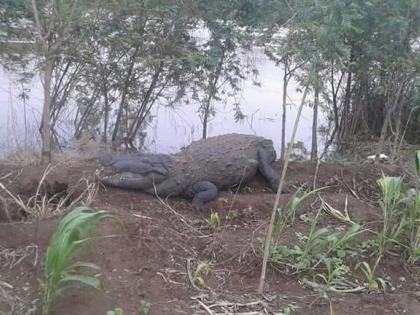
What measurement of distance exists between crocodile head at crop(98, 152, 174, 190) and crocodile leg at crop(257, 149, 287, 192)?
3.15ft

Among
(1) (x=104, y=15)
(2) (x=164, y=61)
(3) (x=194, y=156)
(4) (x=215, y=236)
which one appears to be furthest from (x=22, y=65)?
(4) (x=215, y=236)

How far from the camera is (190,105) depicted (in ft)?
29.8

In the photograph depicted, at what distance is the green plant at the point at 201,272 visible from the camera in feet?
11.8

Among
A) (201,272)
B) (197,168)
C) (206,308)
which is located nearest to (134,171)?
(197,168)

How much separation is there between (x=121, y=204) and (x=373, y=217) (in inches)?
78.1

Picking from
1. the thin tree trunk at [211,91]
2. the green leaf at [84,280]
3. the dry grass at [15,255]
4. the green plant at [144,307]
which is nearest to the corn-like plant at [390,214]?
the green plant at [144,307]

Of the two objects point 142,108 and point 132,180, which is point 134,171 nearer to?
point 132,180

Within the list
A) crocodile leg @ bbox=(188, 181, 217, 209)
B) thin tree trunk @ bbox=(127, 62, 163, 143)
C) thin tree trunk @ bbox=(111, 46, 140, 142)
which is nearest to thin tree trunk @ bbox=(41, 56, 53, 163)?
crocodile leg @ bbox=(188, 181, 217, 209)

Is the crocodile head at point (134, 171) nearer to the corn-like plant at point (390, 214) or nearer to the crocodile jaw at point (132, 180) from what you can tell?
the crocodile jaw at point (132, 180)

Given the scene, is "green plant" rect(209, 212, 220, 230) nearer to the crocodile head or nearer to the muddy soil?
the muddy soil

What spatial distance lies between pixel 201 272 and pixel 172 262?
0.67 feet

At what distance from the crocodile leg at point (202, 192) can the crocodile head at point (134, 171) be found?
268 millimetres

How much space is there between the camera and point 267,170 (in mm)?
5730

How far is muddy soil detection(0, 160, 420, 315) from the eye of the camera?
10.9ft
